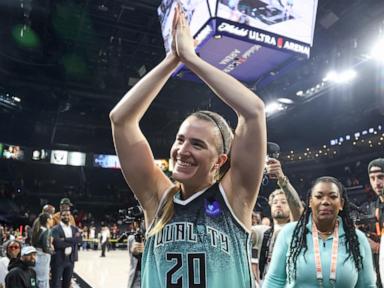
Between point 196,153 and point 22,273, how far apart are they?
442 centimetres

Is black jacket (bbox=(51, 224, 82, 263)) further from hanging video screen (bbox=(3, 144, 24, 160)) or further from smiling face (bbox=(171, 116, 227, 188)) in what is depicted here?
hanging video screen (bbox=(3, 144, 24, 160))

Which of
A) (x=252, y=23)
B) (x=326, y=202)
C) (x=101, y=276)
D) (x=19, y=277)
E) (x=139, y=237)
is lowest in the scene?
(x=101, y=276)

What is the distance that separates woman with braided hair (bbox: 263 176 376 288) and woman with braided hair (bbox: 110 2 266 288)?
1154 millimetres

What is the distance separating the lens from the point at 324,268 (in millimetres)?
2373

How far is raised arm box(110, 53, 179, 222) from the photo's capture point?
1.48 meters

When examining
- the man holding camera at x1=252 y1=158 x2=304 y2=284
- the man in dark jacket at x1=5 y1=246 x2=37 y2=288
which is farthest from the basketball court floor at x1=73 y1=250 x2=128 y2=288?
the man holding camera at x1=252 y1=158 x2=304 y2=284

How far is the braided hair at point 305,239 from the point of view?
2436 mm

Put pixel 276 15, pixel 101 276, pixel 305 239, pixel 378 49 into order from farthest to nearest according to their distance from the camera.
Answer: pixel 101 276 → pixel 378 49 → pixel 276 15 → pixel 305 239

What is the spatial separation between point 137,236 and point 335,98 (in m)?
11.9

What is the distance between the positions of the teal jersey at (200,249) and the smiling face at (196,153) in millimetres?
67

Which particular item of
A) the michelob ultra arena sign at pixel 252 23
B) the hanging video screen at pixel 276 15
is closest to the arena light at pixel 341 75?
the michelob ultra arena sign at pixel 252 23

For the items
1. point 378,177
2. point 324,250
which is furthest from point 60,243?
point 324,250

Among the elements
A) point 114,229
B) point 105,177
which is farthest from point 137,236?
point 105,177

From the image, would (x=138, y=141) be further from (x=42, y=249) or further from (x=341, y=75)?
(x=341, y=75)
